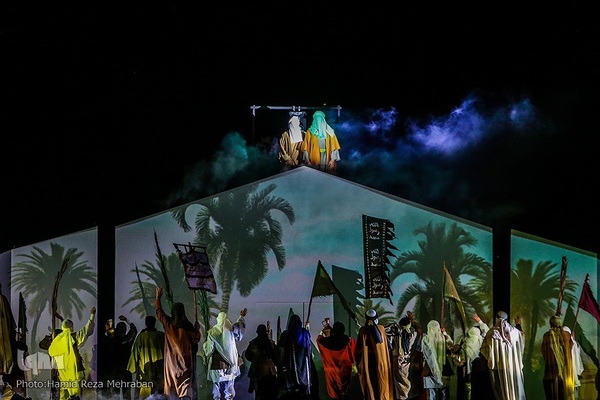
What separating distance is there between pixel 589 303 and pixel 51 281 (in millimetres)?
7325

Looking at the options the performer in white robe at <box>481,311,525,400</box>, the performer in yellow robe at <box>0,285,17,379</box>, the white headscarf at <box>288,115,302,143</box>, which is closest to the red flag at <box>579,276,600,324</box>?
the performer in white robe at <box>481,311,525,400</box>

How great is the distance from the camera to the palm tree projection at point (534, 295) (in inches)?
407

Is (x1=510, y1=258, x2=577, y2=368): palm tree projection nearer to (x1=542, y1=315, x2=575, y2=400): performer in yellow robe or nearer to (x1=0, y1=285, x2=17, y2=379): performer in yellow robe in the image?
(x1=542, y1=315, x2=575, y2=400): performer in yellow robe

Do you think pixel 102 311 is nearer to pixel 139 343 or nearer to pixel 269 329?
pixel 139 343

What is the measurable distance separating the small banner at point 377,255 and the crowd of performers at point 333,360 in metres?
0.40

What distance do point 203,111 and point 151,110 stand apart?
772 mm

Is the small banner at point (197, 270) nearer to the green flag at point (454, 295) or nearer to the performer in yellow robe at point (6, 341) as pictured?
the performer in yellow robe at point (6, 341)

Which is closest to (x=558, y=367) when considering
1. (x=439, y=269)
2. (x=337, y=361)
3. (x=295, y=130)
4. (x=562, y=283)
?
(x=562, y=283)

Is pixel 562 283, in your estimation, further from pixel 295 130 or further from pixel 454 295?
pixel 295 130

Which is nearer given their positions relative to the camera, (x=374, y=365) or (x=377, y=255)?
(x=374, y=365)

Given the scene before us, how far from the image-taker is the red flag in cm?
1030

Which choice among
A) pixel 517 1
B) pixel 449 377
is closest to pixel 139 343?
pixel 449 377

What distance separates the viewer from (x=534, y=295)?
10391mm

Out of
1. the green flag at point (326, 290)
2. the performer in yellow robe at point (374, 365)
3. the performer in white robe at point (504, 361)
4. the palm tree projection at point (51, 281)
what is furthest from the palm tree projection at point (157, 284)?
the performer in white robe at point (504, 361)
